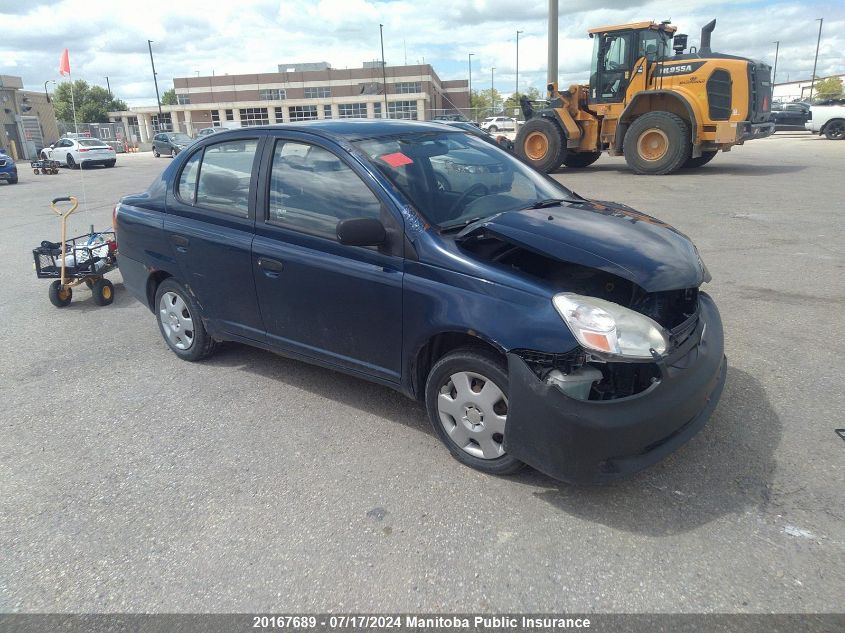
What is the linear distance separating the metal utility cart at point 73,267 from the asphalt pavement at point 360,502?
1461mm

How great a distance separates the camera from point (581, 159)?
18047 millimetres

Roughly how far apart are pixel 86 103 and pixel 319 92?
4104cm

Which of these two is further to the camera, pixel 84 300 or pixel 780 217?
pixel 780 217

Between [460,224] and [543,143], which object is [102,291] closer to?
[460,224]

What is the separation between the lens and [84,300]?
664 cm

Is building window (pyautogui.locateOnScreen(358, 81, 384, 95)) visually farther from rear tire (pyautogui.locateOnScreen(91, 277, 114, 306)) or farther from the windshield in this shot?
the windshield

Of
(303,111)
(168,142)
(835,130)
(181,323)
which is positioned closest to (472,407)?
(181,323)

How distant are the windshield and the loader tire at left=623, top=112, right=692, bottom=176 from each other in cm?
1145

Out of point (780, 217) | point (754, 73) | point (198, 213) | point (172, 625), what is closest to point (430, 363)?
point (172, 625)

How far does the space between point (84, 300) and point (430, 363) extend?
5022 millimetres

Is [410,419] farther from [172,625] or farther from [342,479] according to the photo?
[172,625]

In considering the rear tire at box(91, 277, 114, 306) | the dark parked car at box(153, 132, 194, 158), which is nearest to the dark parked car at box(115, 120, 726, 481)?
the rear tire at box(91, 277, 114, 306)

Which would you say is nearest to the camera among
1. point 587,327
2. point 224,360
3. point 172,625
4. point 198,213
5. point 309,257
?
point 172,625

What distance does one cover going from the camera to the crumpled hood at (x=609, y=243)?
2852 millimetres
